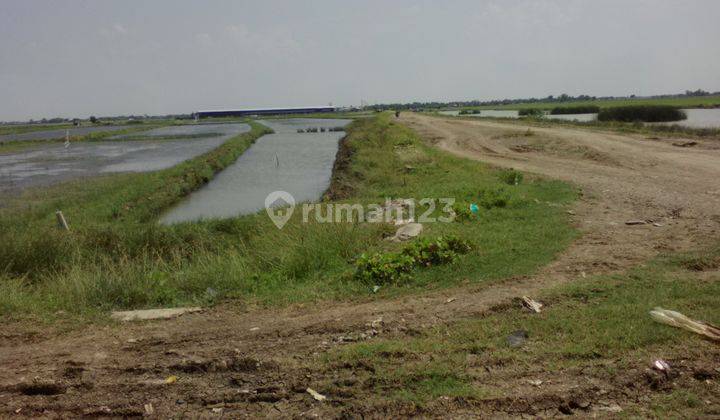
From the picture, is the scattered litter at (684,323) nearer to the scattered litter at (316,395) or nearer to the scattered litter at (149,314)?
the scattered litter at (316,395)

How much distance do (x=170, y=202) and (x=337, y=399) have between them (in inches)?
583

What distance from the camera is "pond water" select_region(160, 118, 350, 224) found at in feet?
50.2

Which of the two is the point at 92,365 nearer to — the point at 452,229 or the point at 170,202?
the point at 452,229

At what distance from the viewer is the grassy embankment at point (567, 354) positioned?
3.08 m

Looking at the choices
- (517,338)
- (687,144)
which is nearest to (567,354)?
(517,338)

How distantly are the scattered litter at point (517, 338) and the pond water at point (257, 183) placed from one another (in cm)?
973

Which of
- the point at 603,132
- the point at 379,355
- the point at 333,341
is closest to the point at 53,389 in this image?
the point at 333,341

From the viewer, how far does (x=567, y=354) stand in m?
3.50

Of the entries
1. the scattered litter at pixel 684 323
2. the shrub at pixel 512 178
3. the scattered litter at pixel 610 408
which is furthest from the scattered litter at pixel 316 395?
the shrub at pixel 512 178

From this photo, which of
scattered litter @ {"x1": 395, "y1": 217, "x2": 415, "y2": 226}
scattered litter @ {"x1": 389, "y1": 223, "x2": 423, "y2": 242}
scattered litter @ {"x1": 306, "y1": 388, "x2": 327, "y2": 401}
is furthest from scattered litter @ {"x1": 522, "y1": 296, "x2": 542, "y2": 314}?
scattered litter @ {"x1": 395, "y1": 217, "x2": 415, "y2": 226}

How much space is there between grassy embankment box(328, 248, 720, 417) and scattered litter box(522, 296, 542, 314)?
0.22ft

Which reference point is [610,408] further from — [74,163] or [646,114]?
[646,114]

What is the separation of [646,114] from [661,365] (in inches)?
1239

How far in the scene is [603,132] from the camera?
19422 millimetres
